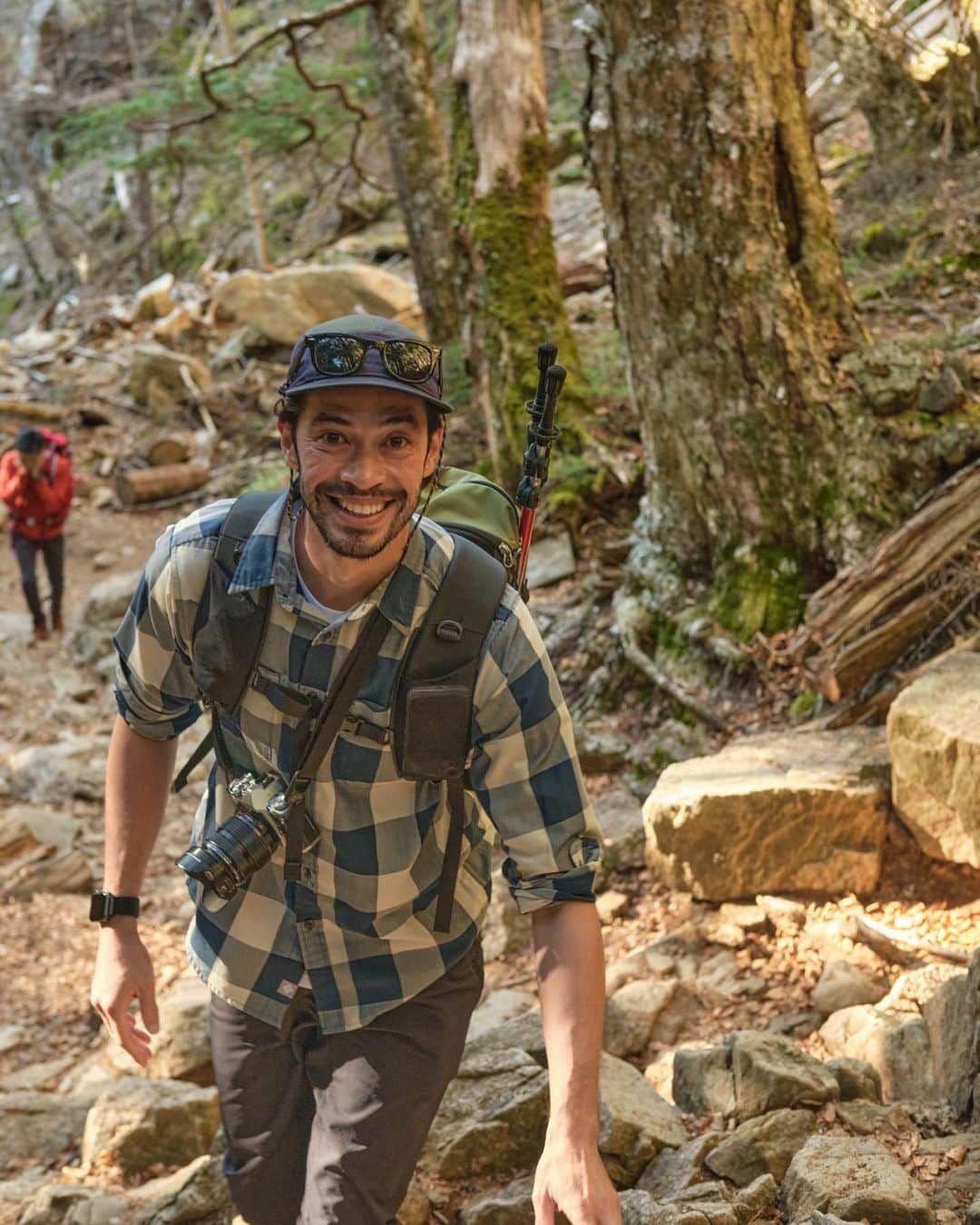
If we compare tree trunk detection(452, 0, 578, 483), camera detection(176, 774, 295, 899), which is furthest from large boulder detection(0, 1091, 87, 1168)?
tree trunk detection(452, 0, 578, 483)

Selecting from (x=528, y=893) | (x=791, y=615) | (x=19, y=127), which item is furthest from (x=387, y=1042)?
(x=19, y=127)

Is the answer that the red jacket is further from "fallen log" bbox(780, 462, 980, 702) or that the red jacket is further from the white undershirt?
the white undershirt

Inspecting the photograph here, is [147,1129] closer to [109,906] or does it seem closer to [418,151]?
[109,906]

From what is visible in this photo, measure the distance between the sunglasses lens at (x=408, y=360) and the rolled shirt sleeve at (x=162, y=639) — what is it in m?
0.60

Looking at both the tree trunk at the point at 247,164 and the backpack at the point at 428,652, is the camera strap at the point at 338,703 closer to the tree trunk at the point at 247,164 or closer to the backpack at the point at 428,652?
the backpack at the point at 428,652

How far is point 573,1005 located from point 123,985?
45.9 inches

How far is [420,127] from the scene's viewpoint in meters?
12.1

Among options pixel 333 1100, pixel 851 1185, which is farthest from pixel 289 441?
pixel 851 1185

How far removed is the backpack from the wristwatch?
0.32 m

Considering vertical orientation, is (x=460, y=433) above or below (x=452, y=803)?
above

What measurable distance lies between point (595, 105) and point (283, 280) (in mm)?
12453

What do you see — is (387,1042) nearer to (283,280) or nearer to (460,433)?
(460,433)

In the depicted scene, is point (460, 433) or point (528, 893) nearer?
point (528, 893)

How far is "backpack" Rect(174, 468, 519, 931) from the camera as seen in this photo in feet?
7.86
